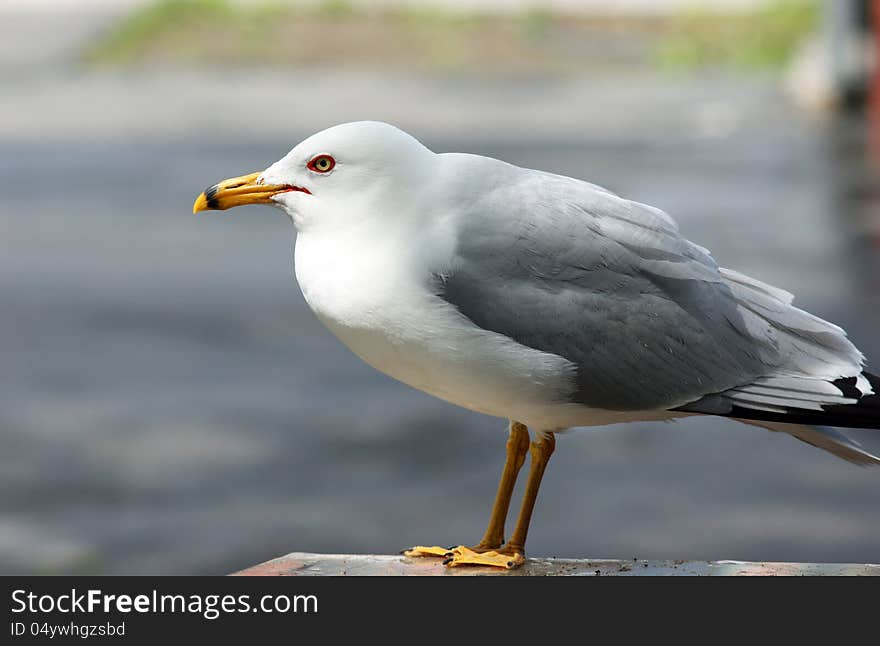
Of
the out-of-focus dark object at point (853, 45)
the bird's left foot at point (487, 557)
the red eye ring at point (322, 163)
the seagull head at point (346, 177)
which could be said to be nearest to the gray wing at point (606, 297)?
the seagull head at point (346, 177)

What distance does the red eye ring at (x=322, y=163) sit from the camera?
12.2ft

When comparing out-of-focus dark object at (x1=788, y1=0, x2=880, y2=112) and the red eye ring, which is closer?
the red eye ring

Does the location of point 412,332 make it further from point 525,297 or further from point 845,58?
point 845,58

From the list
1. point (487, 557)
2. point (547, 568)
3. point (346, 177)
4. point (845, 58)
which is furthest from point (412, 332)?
point (845, 58)

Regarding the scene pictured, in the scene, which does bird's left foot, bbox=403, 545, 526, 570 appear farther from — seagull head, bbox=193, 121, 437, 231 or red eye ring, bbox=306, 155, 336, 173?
red eye ring, bbox=306, 155, 336, 173

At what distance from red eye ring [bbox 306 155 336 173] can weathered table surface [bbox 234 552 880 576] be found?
3.93 ft

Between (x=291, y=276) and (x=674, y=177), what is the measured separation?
730 centimetres

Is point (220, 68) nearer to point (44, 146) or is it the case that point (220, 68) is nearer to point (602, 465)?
point (44, 146)

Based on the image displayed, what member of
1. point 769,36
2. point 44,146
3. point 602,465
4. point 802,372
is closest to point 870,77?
point 769,36

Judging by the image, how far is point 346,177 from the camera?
371 centimetres

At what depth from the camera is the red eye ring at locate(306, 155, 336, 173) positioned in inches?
147

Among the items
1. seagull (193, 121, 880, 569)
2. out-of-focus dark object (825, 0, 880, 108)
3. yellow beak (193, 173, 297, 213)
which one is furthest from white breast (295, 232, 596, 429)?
out-of-focus dark object (825, 0, 880, 108)

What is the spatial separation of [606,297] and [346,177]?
2.47 feet

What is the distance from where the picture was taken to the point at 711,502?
9.52 metres
